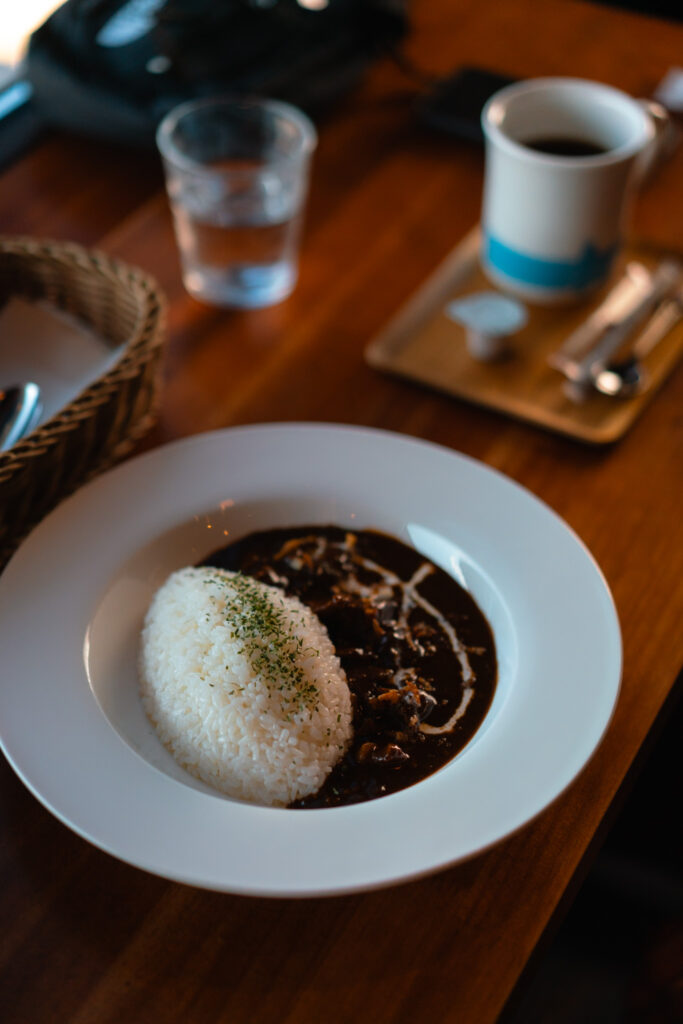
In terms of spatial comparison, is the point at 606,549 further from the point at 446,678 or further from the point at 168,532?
the point at 168,532

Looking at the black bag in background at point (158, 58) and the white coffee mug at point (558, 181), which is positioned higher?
the black bag in background at point (158, 58)

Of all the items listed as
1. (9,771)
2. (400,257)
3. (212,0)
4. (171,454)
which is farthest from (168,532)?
(212,0)

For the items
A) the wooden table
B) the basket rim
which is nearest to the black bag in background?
the wooden table

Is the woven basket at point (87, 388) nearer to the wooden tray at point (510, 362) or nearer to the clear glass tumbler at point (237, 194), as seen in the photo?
the clear glass tumbler at point (237, 194)

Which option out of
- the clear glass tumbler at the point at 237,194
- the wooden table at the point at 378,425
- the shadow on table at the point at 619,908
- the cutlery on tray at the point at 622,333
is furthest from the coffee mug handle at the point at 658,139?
the shadow on table at the point at 619,908

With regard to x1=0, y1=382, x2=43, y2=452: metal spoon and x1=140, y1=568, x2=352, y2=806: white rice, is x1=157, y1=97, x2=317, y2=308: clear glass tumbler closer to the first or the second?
x1=0, y1=382, x2=43, y2=452: metal spoon
